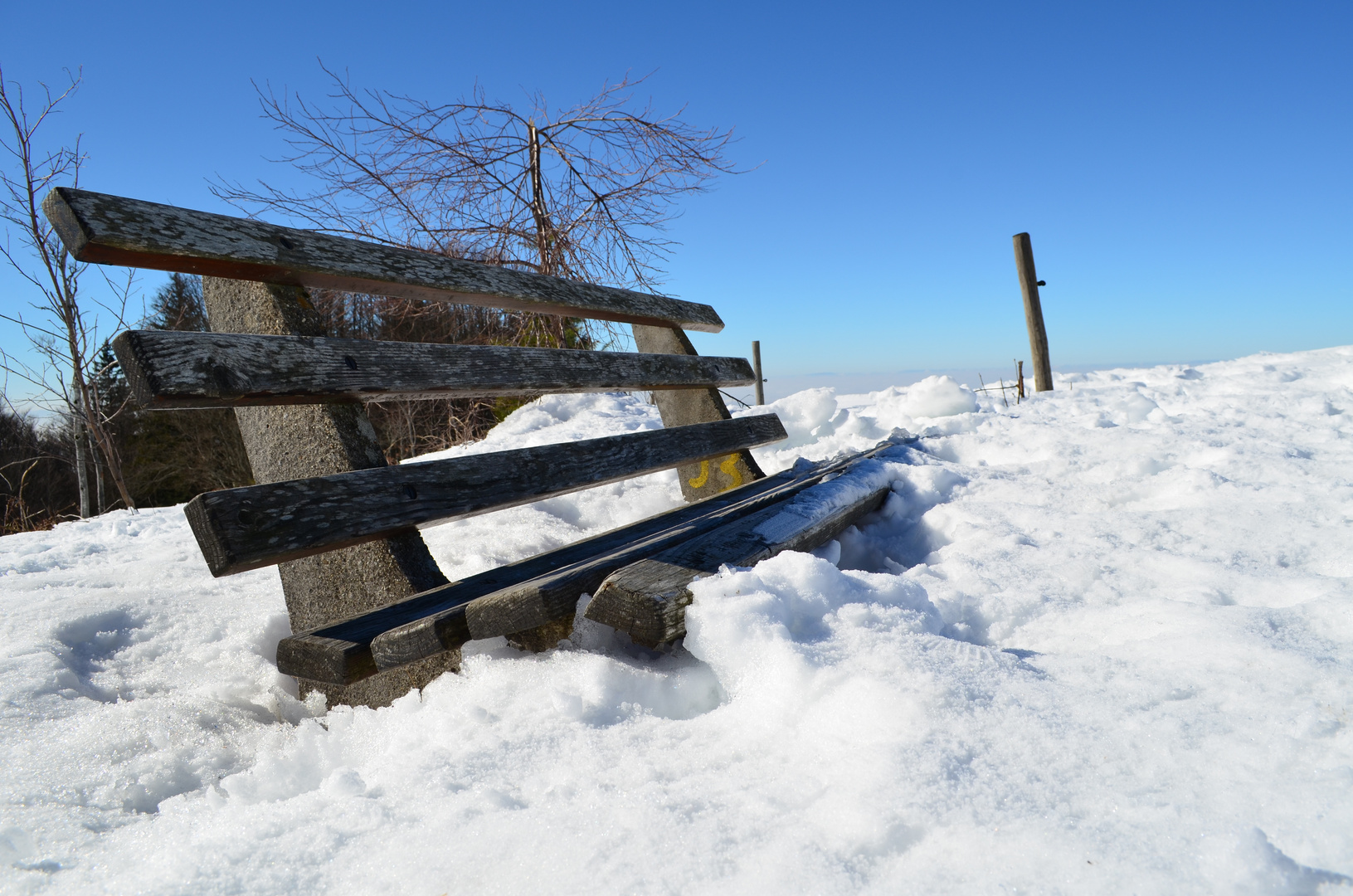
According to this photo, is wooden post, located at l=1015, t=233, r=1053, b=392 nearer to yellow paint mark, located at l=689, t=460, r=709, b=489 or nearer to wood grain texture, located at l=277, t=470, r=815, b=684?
yellow paint mark, located at l=689, t=460, r=709, b=489

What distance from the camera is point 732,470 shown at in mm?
3277

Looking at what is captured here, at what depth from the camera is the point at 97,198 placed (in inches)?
53.0

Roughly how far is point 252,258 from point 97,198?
271mm

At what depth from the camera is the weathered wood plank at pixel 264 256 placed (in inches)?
52.1

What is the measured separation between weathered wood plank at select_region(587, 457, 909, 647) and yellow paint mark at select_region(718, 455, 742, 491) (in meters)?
0.94

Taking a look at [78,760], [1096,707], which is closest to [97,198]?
[78,760]

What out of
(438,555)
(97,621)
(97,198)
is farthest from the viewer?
(438,555)

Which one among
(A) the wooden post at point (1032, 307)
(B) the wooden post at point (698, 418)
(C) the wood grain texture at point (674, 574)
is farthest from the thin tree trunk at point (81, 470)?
(A) the wooden post at point (1032, 307)

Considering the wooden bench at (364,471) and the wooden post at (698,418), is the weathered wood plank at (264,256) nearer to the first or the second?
the wooden bench at (364,471)

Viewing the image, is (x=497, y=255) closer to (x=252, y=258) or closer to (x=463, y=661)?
(x=252, y=258)

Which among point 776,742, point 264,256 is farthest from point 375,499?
point 776,742

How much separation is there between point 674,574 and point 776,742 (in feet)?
1.27

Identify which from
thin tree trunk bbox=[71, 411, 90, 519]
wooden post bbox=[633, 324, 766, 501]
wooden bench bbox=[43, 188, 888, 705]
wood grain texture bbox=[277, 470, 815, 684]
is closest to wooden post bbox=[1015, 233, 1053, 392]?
wooden post bbox=[633, 324, 766, 501]

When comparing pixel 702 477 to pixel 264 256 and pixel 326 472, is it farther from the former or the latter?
pixel 264 256
